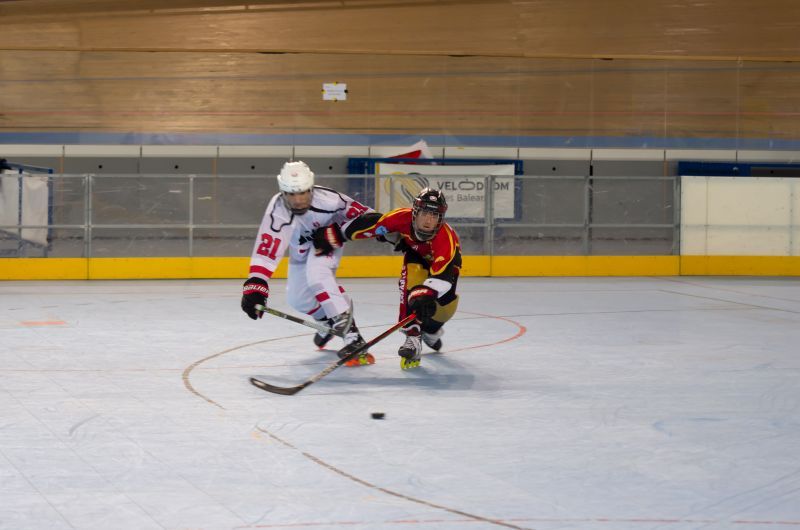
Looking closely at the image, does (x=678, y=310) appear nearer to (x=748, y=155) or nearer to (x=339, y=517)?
(x=339, y=517)

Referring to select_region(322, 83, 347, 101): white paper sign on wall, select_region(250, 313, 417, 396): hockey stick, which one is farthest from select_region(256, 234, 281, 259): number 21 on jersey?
select_region(322, 83, 347, 101): white paper sign on wall

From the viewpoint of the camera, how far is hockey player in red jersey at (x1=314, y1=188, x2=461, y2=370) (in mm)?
6688

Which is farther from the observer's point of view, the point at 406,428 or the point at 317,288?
the point at 317,288

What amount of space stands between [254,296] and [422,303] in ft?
3.76

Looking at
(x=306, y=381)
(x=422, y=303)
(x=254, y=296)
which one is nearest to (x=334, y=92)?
(x=254, y=296)

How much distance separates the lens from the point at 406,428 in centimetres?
493

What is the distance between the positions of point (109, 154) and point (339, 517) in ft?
54.2

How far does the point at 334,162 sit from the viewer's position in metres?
19.0

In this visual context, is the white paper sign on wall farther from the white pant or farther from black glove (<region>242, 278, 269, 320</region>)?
black glove (<region>242, 278, 269, 320</region>)

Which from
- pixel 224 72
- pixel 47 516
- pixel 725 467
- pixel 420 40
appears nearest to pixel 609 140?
pixel 420 40

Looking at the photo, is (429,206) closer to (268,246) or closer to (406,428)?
(268,246)

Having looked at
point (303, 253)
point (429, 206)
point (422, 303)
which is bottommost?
point (422, 303)

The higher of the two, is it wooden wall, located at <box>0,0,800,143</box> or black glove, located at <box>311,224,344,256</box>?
wooden wall, located at <box>0,0,800,143</box>

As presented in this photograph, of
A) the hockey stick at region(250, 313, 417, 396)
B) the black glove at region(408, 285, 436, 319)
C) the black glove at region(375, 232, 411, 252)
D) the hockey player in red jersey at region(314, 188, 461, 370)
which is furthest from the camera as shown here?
the black glove at region(375, 232, 411, 252)
